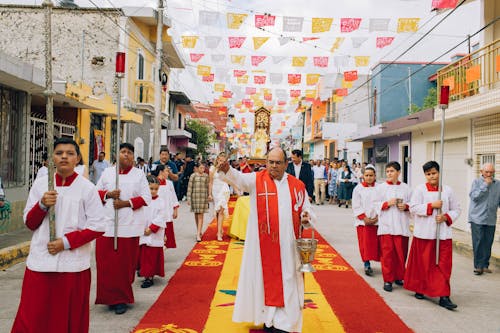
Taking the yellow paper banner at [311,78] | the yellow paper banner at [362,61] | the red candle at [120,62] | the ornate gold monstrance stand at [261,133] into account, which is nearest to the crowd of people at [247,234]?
the red candle at [120,62]

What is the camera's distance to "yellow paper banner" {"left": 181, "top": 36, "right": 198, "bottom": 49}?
15867 mm

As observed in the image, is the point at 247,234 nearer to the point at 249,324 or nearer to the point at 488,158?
the point at 249,324

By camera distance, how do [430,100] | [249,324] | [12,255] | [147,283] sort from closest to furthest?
1. [249,324]
2. [147,283]
3. [12,255]
4. [430,100]

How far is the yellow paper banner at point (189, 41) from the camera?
52.1ft

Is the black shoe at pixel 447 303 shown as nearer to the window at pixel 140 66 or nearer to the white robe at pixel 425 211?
the white robe at pixel 425 211

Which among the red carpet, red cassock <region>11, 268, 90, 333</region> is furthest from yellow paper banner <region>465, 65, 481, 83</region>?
red cassock <region>11, 268, 90, 333</region>

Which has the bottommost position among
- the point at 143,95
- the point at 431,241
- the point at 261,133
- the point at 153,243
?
the point at 153,243

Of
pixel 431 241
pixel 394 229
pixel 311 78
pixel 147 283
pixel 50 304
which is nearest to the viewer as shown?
pixel 50 304

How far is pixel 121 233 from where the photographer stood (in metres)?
5.71

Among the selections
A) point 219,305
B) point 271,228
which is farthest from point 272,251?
point 219,305

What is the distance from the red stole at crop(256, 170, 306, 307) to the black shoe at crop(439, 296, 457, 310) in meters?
2.52

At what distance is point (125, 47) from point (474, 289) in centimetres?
1827

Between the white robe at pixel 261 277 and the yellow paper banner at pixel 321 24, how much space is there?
29.7 feet

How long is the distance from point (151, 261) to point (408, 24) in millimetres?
8933
